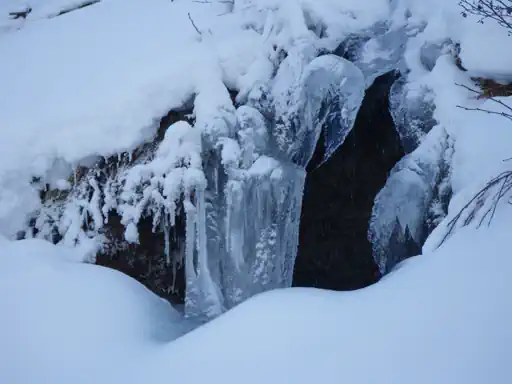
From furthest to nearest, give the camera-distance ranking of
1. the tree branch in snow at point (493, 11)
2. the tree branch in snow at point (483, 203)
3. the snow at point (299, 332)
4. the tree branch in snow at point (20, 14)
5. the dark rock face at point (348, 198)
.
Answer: the tree branch in snow at point (20, 14) → the dark rock face at point (348, 198) → the tree branch in snow at point (493, 11) → the tree branch in snow at point (483, 203) → the snow at point (299, 332)

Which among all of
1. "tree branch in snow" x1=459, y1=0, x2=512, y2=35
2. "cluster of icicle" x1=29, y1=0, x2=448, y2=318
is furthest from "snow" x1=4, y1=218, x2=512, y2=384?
"tree branch in snow" x1=459, y1=0, x2=512, y2=35

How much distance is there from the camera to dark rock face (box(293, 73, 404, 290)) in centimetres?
336

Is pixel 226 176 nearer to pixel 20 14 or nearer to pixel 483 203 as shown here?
pixel 483 203

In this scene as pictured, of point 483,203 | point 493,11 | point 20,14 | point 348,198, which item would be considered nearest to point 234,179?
point 348,198

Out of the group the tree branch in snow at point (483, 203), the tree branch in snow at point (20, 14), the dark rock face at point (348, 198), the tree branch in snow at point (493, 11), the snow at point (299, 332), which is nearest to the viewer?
the snow at point (299, 332)

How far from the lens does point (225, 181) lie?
9.52ft

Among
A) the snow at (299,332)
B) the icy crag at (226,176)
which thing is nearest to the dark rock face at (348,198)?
the icy crag at (226,176)

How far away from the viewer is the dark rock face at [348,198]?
132 inches

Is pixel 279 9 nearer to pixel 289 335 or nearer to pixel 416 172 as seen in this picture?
pixel 416 172

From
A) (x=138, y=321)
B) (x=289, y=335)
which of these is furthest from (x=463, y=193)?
(x=138, y=321)

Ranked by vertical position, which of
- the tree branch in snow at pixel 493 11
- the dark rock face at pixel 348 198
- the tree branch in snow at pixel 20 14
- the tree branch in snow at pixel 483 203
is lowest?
the dark rock face at pixel 348 198

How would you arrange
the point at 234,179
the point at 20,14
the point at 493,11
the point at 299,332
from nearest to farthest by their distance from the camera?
the point at 299,332
the point at 493,11
the point at 234,179
the point at 20,14

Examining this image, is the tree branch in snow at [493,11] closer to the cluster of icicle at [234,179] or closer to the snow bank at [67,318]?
the cluster of icicle at [234,179]

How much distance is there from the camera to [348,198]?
11.5 ft
